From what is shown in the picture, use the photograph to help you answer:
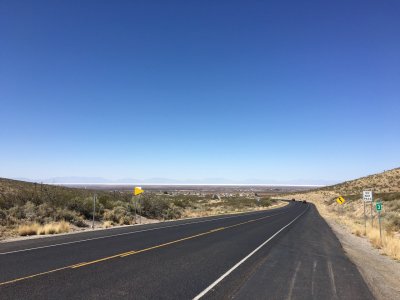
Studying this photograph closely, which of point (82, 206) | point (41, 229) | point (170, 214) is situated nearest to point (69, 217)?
point (82, 206)

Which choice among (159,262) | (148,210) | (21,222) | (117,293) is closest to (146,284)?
(117,293)

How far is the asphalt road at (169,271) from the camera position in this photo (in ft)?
28.1

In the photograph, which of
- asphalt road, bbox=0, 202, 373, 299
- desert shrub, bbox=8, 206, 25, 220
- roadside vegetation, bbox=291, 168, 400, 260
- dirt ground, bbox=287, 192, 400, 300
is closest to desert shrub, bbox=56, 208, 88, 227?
desert shrub, bbox=8, 206, 25, 220

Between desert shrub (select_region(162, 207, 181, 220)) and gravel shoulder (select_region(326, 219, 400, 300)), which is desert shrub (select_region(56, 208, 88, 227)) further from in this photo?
gravel shoulder (select_region(326, 219, 400, 300))

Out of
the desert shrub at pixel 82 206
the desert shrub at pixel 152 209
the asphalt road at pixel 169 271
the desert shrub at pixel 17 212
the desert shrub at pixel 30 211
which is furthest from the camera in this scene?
the desert shrub at pixel 152 209

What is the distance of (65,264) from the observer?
11.1 metres

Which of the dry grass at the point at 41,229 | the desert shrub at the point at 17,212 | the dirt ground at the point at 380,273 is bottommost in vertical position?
the dirt ground at the point at 380,273

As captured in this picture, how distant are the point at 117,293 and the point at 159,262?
3997 mm

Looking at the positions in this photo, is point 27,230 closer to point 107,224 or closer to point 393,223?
point 107,224

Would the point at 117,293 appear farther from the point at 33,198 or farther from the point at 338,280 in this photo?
the point at 33,198

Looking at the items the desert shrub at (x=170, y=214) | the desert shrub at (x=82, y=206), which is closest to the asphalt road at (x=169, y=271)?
the desert shrub at (x=82, y=206)

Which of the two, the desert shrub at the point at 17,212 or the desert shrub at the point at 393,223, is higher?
the desert shrub at the point at 17,212

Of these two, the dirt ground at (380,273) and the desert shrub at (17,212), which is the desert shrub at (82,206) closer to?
the desert shrub at (17,212)

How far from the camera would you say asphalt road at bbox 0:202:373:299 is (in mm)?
8555
